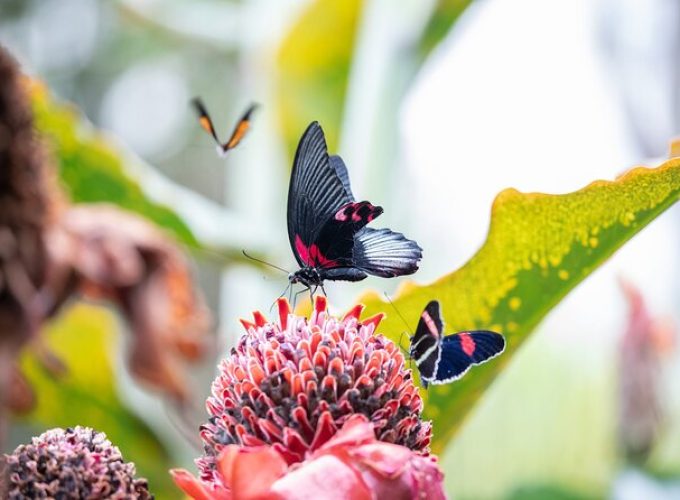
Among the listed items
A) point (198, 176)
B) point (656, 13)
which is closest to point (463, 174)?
point (656, 13)

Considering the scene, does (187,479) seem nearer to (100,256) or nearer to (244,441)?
(244,441)

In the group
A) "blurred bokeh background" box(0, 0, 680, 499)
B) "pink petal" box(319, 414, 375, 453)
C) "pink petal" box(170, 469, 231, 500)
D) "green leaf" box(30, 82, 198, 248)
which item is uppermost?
"green leaf" box(30, 82, 198, 248)

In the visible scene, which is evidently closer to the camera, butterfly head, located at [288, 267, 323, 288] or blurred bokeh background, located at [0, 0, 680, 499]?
butterfly head, located at [288, 267, 323, 288]

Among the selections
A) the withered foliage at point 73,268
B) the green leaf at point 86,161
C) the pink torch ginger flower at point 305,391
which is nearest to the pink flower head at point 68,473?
the pink torch ginger flower at point 305,391

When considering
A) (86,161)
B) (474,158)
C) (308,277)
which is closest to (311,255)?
(308,277)

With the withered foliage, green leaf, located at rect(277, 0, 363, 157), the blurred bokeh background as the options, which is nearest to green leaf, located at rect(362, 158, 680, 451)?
the blurred bokeh background

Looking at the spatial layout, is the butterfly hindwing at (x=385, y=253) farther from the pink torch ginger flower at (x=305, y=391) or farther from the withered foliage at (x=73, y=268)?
the withered foliage at (x=73, y=268)

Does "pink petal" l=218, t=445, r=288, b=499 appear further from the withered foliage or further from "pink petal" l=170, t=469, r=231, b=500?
the withered foliage

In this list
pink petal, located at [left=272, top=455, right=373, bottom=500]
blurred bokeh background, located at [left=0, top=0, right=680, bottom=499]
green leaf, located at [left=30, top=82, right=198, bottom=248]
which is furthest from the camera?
green leaf, located at [left=30, top=82, right=198, bottom=248]
